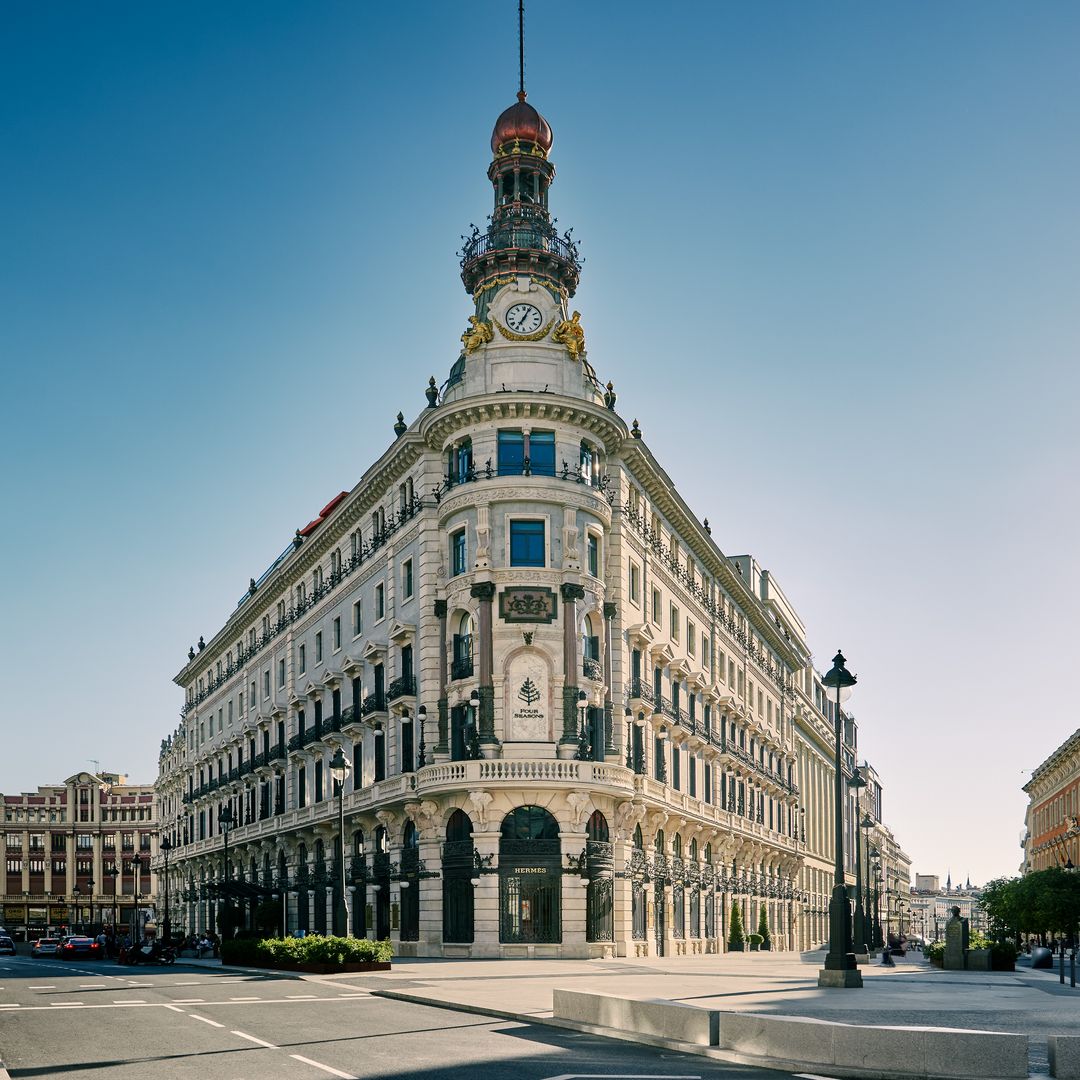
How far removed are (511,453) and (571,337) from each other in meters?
5.44

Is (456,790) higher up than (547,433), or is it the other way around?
(547,433)

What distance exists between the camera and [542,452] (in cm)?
4916

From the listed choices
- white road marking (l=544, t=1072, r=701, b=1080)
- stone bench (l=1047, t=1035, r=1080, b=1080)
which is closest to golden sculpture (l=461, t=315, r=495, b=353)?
white road marking (l=544, t=1072, r=701, b=1080)

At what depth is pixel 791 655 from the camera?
3794 inches

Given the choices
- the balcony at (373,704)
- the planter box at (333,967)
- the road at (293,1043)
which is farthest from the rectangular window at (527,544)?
the road at (293,1043)

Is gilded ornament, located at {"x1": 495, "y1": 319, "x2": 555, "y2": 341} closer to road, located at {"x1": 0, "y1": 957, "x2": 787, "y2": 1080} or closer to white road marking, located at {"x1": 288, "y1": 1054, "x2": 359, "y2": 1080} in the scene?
road, located at {"x1": 0, "y1": 957, "x2": 787, "y2": 1080}

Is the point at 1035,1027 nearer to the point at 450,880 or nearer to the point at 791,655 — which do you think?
the point at 450,880

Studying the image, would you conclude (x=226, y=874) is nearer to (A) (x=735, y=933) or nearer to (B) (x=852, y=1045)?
(A) (x=735, y=933)

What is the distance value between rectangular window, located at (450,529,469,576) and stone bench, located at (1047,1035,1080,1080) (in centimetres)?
3605

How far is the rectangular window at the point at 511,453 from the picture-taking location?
4884 cm

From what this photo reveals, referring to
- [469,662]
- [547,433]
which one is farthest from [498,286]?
[469,662]

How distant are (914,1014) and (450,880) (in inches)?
1143

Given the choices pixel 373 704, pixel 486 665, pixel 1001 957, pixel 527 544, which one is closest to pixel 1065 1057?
pixel 1001 957

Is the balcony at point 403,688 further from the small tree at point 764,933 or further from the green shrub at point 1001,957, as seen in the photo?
the small tree at point 764,933
